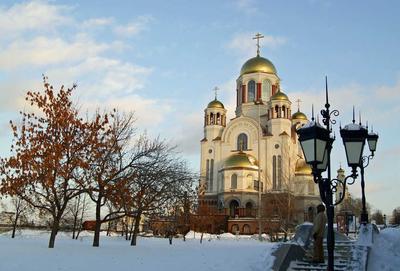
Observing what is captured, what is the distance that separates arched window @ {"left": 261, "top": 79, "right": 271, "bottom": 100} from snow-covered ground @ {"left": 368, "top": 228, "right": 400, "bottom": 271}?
5807 cm

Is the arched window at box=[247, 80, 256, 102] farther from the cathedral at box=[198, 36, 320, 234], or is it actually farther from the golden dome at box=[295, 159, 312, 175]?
the golden dome at box=[295, 159, 312, 175]

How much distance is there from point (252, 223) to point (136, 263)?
45.1 metres

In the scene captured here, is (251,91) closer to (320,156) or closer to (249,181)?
(249,181)

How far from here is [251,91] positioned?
71250 millimetres

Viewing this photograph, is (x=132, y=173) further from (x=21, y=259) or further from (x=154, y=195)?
(x=21, y=259)

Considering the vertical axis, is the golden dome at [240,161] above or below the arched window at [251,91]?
below

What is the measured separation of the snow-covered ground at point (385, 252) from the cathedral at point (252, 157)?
38.3 meters

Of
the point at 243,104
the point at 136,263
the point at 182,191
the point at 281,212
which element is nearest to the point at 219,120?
the point at 243,104

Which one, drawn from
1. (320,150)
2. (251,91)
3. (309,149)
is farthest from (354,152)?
(251,91)

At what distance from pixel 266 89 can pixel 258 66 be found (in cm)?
381

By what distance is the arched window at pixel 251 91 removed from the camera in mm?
70875

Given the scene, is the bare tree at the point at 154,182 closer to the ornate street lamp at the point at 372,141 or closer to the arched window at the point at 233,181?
the ornate street lamp at the point at 372,141

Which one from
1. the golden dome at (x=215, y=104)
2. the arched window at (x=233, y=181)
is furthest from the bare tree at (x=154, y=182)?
the golden dome at (x=215, y=104)

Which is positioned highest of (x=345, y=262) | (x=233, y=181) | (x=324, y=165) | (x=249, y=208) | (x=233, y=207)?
(x=233, y=181)
